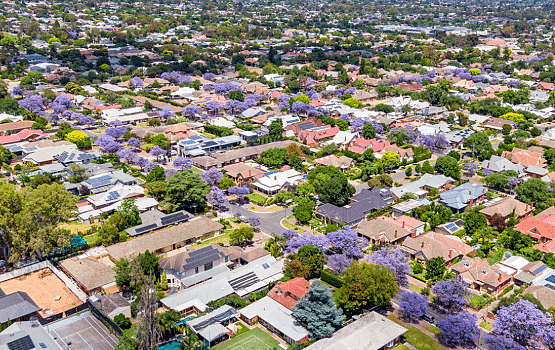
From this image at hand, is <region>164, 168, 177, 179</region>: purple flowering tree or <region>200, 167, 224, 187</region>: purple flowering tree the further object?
<region>164, 168, 177, 179</region>: purple flowering tree

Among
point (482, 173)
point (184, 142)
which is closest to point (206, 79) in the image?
point (184, 142)

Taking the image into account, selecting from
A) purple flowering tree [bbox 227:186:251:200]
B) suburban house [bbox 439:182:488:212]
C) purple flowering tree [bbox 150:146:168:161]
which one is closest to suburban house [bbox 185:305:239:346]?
purple flowering tree [bbox 227:186:251:200]

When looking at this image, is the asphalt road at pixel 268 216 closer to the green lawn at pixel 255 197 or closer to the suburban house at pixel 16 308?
the green lawn at pixel 255 197

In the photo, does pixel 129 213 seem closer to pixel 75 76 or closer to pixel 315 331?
pixel 315 331

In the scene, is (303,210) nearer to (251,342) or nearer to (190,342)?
(251,342)

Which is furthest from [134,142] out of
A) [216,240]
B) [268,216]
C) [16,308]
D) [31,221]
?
[16,308]

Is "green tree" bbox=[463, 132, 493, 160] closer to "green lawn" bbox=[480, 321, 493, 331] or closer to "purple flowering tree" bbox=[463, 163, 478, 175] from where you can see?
"purple flowering tree" bbox=[463, 163, 478, 175]
